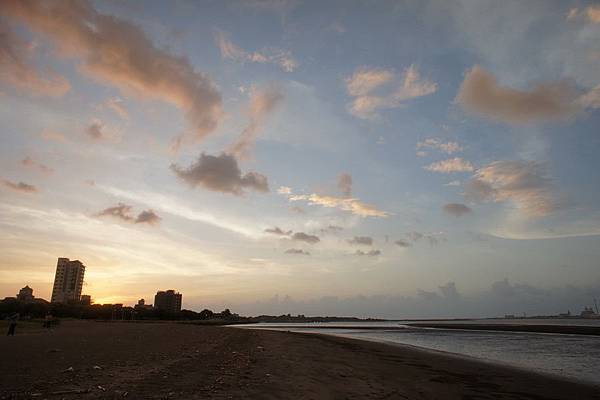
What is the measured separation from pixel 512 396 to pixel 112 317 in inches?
7309

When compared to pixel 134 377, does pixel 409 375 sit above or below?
below

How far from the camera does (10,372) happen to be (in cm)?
1460

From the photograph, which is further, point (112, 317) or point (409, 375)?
point (112, 317)

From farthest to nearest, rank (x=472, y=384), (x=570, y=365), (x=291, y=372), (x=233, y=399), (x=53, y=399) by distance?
1. (x=570, y=365)
2. (x=472, y=384)
3. (x=291, y=372)
4. (x=233, y=399)
5. (x=53, y=399)

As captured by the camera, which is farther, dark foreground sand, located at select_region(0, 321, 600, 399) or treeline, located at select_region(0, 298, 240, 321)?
treeline, located at select_region(0, 298, 240, 321)

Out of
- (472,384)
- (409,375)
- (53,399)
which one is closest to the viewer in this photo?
(53,399)

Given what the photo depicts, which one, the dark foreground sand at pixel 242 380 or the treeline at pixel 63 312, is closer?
the dark foreground sand at pixel 242 380

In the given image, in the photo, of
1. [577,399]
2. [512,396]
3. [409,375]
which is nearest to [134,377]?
[409,375]

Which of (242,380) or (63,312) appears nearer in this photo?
(242,380)

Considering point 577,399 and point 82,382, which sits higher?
point 82,382

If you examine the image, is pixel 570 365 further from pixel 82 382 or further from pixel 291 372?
pixel 82 382

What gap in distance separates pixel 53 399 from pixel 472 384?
19190 mm

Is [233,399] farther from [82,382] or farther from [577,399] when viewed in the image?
→ [577,399]

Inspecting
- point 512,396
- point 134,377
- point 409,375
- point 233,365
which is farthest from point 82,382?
point 512,396
